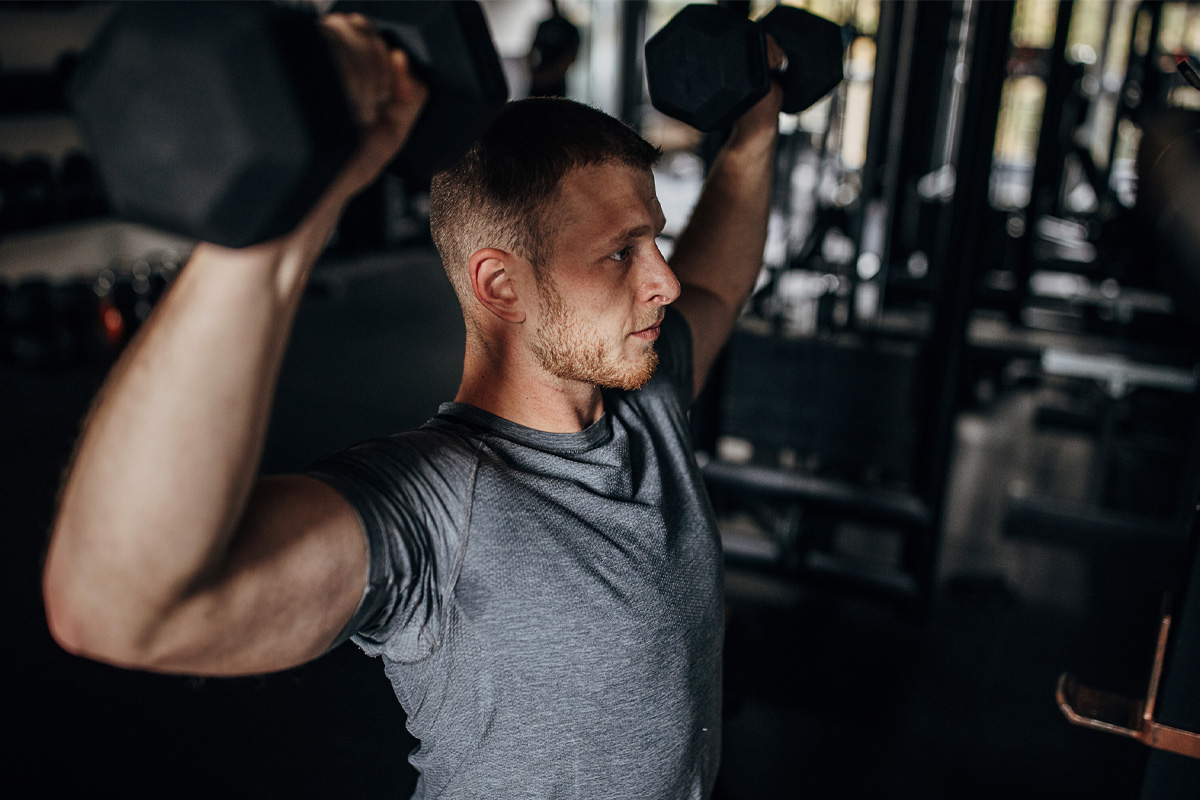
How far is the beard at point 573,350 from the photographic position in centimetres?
93

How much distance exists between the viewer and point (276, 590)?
60cm

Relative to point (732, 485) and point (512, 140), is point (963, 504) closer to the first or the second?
point (732, 485)

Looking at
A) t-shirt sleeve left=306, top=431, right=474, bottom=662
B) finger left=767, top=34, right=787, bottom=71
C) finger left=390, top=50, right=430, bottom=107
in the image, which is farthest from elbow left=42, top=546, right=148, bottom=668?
finger left=767, top=34, right=787, bottom=71

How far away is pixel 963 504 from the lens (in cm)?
339

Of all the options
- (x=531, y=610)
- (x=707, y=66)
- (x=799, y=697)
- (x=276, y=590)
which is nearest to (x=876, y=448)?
(x=799, y=697)

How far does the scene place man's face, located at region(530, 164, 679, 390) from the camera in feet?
3.01

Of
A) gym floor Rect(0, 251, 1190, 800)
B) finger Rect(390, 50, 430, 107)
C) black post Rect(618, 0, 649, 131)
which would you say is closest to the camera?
finger Rect(390, 50, 430, 107)

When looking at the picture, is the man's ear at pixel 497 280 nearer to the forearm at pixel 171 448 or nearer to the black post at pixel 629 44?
the forearm at pixel 171 448

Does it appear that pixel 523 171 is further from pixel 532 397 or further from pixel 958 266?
pixel 958 266

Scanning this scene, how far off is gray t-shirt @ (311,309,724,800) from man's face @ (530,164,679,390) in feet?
0.28

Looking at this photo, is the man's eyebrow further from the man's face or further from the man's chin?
the man's chin

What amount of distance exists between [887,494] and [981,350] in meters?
1.31

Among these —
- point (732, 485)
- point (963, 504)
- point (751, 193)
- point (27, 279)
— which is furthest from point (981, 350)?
point (27, 279)

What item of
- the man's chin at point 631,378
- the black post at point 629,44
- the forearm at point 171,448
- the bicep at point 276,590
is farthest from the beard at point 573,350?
the black post at point 629,44
